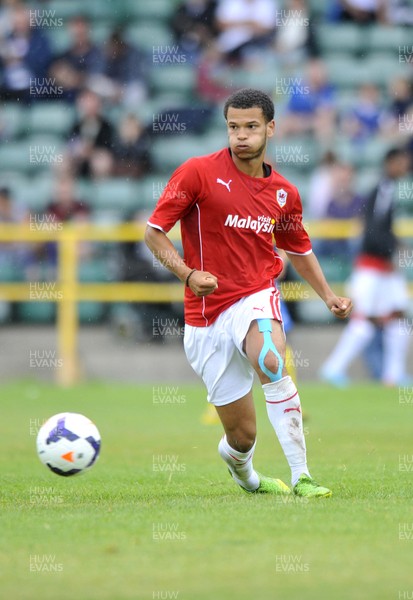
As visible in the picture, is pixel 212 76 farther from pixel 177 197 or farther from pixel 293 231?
pixel 177 197

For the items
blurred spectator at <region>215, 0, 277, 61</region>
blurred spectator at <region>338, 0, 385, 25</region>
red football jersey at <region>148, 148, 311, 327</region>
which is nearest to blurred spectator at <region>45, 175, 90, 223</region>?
blurred spectator at <region>215, 0, 277, 61</region>

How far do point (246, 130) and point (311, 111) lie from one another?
470 inches

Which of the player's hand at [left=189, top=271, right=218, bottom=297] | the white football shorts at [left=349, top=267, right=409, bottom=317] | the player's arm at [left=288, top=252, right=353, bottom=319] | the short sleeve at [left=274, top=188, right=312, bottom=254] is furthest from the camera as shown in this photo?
the white football shorts at [left=349, top=267, right=409, bottom=317]

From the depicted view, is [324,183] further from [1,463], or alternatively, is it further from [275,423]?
[275,423]

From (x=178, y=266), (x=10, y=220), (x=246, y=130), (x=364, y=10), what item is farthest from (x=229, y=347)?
(x=364, y=10)

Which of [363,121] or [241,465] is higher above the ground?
[241,465]

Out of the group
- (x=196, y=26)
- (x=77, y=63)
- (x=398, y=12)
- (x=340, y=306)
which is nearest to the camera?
(x=340, y=306)

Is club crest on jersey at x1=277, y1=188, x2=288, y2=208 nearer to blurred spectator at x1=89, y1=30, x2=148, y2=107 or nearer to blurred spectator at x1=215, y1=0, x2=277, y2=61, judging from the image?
blurred spectator at x1=89, y1=30, x2=148, y2=107

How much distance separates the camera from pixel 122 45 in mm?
19016

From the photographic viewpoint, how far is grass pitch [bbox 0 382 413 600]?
15.5ft

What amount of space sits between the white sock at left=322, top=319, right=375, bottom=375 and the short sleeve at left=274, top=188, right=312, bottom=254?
834cm

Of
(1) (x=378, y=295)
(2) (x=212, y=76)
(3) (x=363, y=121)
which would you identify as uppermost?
(2) (x=212, y=76)

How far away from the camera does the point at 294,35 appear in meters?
19.7

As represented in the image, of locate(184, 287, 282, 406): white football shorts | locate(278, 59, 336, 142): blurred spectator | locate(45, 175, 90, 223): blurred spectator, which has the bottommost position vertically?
locate(45, 175, 90, 223): blurred spectator
